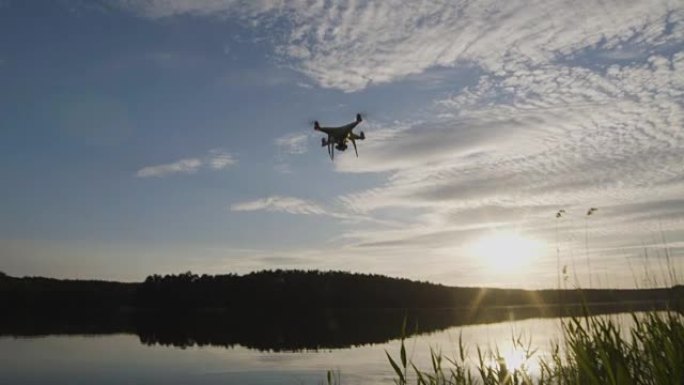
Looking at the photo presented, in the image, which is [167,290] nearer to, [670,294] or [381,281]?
[381,281]

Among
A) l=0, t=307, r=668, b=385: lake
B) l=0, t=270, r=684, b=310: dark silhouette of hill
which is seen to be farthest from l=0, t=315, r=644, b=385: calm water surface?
l=0, t=270, r=684, b=310: dark silhouette of hill

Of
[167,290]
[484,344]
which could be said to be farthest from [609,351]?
[167,290]

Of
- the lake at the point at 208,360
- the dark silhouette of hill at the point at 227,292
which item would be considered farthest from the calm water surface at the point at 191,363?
the dark silhouette of hill at the point at 227,292

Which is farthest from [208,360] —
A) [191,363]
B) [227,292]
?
[227,292]

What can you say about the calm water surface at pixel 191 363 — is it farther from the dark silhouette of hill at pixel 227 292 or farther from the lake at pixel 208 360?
the dark silhouette of hill at pixel 227 292

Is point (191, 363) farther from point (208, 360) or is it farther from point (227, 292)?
point (227, 292)

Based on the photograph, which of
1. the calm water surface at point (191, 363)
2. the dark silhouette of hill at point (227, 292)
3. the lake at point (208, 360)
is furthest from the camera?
the dark silhouette of hill at point (227, 292)

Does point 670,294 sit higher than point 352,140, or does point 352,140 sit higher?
point 352,140

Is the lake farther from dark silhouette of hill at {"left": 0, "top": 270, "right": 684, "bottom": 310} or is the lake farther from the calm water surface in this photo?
dark silhouette of hill at {"left": 0, "top": 270, "right": 684, "bottom": 310}
